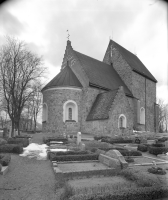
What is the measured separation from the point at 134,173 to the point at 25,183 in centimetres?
351

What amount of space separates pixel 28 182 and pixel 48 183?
0.65 meters

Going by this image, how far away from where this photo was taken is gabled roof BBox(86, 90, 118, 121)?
20.7 metres

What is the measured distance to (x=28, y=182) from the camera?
668cm

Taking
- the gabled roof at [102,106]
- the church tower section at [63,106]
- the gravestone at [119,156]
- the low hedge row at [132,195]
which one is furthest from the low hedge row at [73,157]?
the church tower section at [63,106]

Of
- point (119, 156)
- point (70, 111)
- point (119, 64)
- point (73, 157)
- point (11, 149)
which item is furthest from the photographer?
point (119, 64)

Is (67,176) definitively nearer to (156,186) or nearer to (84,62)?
(156,186)

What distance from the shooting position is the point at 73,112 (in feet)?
75.6

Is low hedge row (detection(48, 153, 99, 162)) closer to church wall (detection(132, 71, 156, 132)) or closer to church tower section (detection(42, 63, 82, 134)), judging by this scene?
church tower section (detection(42, 63, 82, 134))

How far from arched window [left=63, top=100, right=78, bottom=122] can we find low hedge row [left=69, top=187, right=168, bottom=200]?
1744 centimetres

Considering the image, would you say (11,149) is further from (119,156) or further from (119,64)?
(119,64)

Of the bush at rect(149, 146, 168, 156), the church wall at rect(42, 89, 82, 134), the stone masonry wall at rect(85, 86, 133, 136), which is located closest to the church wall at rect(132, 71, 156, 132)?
the stone masonry wall at rect(85, 86, 133, 136)

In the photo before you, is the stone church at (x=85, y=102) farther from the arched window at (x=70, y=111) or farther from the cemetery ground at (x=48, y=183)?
the cemetery ground at (x=48, y=183)

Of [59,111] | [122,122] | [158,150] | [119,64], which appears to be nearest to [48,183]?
[158,150]

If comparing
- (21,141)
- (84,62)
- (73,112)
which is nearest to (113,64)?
(84,62)
